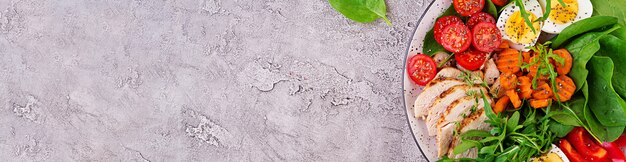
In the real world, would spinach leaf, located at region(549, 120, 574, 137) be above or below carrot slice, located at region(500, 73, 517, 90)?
below

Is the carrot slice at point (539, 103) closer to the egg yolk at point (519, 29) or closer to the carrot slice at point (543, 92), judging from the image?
the carrot slice at point (543, 92)

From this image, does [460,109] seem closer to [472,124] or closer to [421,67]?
[472,124]

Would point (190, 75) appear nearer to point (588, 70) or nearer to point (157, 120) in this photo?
point (157, 120)

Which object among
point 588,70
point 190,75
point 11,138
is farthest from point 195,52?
point 588,70

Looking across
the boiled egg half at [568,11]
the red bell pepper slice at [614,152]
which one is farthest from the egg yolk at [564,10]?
the red bell pepper slice at [614,152]

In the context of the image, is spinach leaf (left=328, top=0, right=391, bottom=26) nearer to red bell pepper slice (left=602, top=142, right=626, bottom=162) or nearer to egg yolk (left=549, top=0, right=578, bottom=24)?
egg yolk (left=549, top=0, right=578, bottom=24)

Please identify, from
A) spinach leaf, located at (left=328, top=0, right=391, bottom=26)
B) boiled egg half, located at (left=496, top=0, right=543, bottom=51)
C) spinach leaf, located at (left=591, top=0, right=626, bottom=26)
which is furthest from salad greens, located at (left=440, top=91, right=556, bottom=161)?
spinach leaf, located at (left=328, top=0, right=391, bottom=26)
